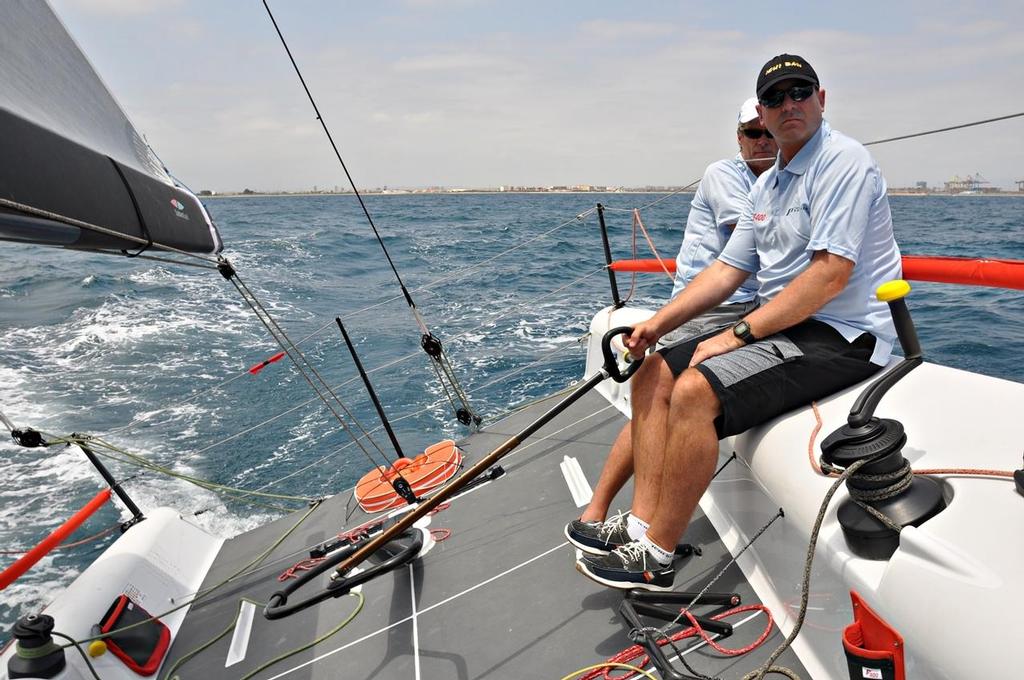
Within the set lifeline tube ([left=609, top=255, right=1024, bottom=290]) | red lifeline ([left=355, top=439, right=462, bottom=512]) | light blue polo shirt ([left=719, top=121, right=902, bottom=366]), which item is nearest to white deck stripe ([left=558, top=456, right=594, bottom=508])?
red lifeline ([left=355, top=439, right=462, bottom=512])

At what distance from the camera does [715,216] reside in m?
2.53

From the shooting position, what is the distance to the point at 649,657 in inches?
65.8

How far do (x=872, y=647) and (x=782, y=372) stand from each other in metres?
0.66

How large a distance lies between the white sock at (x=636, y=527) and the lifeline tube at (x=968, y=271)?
1035 mm

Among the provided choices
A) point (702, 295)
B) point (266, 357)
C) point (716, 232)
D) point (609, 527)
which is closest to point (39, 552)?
point (609, 527)

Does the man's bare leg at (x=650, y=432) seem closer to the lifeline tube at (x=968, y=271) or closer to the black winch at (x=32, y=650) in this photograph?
the lifeline tube at (x=968, y=271)

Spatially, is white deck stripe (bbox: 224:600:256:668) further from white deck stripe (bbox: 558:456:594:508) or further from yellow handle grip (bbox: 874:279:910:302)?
yellow handle grip (bbox: 874:279:910:302)

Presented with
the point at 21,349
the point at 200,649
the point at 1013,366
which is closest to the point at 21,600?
the point at 200,649

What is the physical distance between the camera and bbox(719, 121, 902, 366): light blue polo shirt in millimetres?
1652

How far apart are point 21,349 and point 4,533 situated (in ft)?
15.6

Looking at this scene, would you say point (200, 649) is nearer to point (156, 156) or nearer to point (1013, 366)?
point (156, 156)

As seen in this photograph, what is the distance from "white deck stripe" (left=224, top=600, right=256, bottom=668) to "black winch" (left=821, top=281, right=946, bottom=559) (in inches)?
78.6

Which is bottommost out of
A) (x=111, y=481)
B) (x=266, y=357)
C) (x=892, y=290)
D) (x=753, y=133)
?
(x=266, y=357)

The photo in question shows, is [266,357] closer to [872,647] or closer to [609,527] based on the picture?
[609,527]
